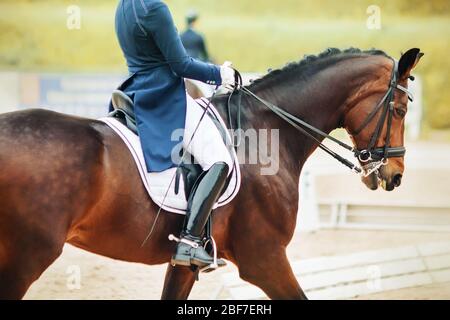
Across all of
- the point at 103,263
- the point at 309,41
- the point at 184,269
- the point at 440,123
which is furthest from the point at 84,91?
the point at 184,269

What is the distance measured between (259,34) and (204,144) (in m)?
13.5

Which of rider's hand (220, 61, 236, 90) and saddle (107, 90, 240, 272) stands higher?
rider's hand (220, 61, 236, 90)

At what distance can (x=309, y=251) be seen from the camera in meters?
7.01

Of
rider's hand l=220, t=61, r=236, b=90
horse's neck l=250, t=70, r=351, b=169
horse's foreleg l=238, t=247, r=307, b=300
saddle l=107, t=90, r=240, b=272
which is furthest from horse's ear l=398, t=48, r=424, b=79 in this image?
horse's foreleg l=238, t=247, r=307, b=300

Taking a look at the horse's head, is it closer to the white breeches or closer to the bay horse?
the bay horse

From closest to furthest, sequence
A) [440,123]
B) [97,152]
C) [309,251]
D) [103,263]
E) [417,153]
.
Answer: [97,152] < [103,263] < [309,251] < [417,153] < [440,123]

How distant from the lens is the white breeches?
364cm

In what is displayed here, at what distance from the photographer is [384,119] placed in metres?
3.95

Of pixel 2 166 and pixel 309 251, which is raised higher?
pixel 2 166

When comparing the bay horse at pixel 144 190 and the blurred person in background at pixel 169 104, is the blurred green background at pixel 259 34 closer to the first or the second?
the bay horse at pixel 144 190

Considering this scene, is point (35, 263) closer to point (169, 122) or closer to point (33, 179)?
point (33, 179)

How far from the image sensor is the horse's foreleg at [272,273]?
379cm

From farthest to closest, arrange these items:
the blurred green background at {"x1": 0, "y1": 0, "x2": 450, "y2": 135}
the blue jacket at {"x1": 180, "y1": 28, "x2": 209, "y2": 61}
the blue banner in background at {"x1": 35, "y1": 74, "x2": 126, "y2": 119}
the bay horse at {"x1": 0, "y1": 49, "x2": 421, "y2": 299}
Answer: the blurred green background at {"x1": 0, "y1": 0, "x2": 450, "y2": 135}
the blue banner in background at {"x1": 35, "y1": 74, "x2": 126, "y2": 119}
the blue jacket at {"x1": 180, "y1": 28, "x2": 209, "y2": 61}
the bay horse at {"x1": 0, "y1": 49, "x2": 421, "y2": 299}

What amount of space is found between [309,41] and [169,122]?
13.0 m
